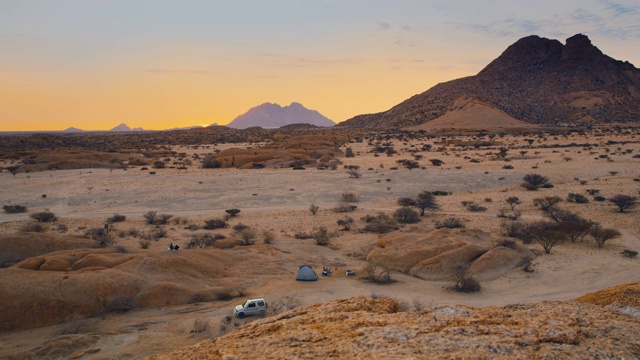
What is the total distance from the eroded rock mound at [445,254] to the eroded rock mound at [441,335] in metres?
13.6

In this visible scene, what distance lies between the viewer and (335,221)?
3020cm

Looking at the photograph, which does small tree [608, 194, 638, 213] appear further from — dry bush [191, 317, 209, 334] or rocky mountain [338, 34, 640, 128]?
rocky mountain [338, 34, 640, 128]

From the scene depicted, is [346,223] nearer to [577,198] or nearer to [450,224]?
[450,224]

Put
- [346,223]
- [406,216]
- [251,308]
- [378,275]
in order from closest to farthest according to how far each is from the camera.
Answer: [251,308], [378,275], [346,223], [406,216]

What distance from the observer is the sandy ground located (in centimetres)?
1547

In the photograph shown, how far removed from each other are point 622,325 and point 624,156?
2294 inches

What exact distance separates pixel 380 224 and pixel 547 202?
13399 millimetres

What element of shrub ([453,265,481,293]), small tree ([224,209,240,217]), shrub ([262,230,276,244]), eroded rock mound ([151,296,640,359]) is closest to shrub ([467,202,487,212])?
shrub ([453,265,481,293])

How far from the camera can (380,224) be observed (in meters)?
28.0

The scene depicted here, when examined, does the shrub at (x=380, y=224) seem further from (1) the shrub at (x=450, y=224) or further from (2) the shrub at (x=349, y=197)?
(2) the shrub at (x=349, y=197)

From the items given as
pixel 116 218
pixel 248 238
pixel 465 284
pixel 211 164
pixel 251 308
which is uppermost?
pixel 211 164

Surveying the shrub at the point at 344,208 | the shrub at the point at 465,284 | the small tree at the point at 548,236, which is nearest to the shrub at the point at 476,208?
the small tree at the point at 548,236

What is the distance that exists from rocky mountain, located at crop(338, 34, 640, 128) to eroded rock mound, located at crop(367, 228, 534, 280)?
11093 centimetres

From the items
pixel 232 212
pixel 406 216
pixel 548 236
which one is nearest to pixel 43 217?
pixel 232 212
